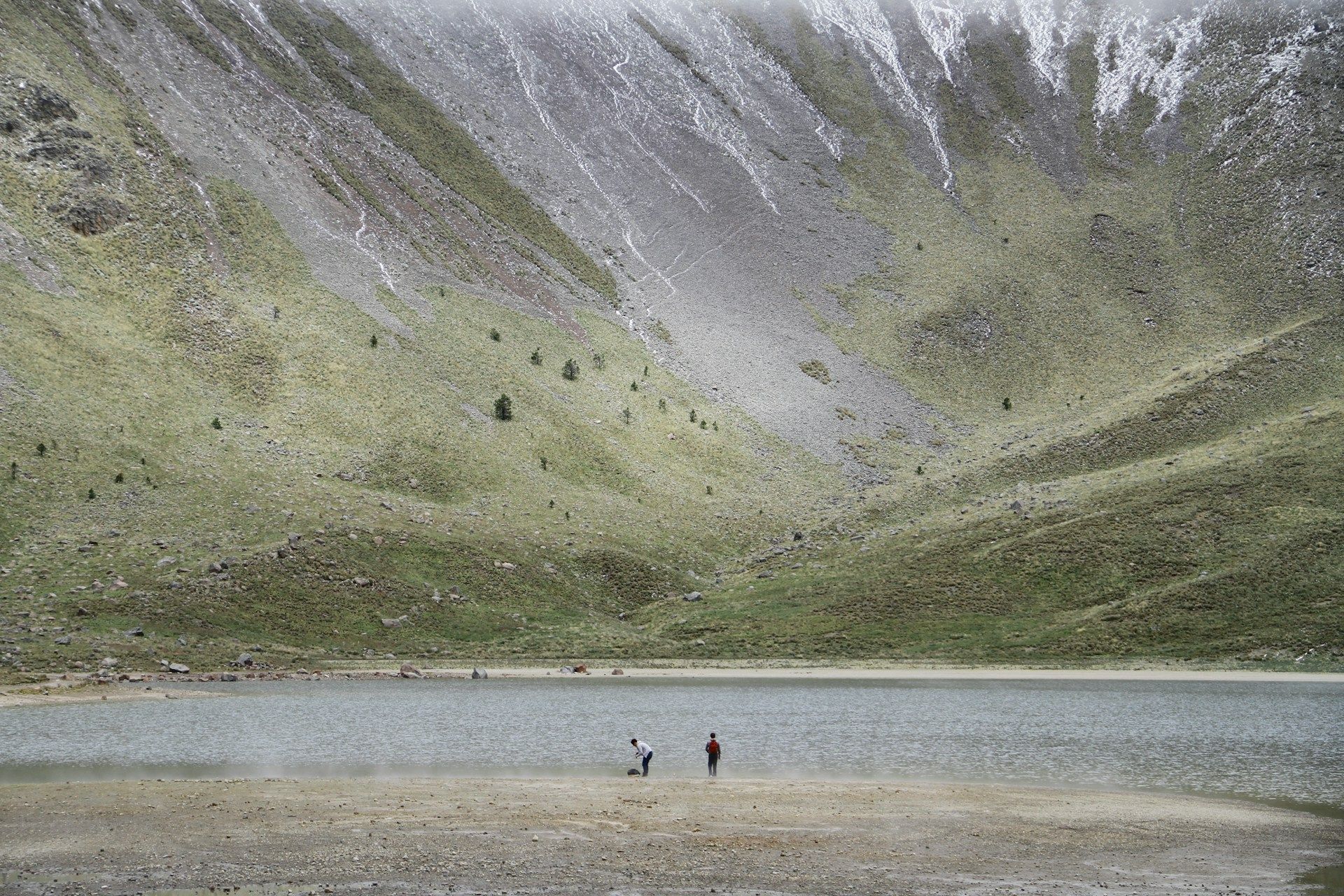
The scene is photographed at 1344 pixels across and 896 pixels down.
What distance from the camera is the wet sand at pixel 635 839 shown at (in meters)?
24.0

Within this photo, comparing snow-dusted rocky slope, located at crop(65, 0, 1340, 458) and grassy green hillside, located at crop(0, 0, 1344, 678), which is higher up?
snow-dusted rocky slope, located at crop(65, 0, 1340, 458)

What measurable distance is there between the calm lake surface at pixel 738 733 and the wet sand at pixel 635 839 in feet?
11.4

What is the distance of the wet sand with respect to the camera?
24016 millimetres

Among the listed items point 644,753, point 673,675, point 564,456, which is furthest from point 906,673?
point 564,456

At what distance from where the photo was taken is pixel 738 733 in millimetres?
45562

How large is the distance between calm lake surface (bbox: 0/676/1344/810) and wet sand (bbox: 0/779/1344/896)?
11.4 feet

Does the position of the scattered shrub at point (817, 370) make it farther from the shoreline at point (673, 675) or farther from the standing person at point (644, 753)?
the standing person at point (644, 753)

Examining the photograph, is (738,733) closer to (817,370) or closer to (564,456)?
(564,456)

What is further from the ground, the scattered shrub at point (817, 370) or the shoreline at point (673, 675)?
the scattered shrub at point (817, 370)

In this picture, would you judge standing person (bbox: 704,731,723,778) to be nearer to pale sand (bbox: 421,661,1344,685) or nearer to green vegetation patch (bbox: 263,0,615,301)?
pale sand (bbox: 421,661,1344,685)

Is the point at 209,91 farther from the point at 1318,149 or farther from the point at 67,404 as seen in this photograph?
the point at 1318,149

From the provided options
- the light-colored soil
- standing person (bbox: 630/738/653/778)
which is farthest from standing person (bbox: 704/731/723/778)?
the light-colored soil

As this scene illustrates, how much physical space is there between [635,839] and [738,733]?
1822 cm

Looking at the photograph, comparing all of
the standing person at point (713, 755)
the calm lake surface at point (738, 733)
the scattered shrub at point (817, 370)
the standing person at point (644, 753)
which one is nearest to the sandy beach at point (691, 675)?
the calm lake surface at point (738, 733)
